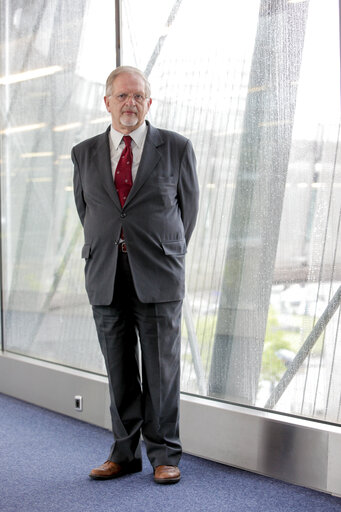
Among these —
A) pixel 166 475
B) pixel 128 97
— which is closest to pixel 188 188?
pixel 128 97

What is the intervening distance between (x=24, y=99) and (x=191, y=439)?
2.43m

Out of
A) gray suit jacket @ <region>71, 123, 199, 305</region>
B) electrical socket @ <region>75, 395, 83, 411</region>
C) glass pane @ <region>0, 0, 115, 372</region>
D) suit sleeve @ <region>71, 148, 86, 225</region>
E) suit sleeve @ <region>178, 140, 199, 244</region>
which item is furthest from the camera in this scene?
glass pane @ <region>0, 0, 115, 372</region>

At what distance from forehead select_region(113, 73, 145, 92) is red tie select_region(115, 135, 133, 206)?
0.22m

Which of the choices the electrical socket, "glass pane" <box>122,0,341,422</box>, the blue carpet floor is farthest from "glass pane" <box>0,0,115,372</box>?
the blue carpet floor

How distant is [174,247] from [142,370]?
21.7 inches

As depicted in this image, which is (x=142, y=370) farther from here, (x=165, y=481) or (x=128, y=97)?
(x=128, y=97)

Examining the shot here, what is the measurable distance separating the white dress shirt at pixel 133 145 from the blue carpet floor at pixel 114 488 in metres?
1.29

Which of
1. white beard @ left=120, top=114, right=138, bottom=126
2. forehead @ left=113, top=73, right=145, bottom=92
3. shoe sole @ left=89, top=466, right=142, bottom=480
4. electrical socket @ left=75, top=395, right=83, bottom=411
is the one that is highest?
forehead @ left=113, top=73, right=145, bottom=92

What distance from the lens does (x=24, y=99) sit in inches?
164

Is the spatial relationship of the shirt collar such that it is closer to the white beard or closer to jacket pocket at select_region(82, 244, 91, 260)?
the white beard

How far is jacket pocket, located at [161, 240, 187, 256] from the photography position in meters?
2.60

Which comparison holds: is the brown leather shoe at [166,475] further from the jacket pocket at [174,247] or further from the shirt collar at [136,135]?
the shirt collar at [136,135]

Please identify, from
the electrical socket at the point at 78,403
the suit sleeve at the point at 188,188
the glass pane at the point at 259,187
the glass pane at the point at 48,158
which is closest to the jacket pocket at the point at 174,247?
the suit sleeve at the point at 188,188

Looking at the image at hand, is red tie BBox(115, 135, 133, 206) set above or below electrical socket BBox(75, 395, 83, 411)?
above
